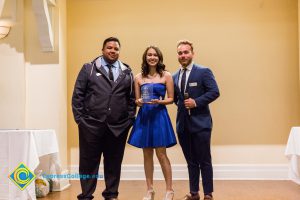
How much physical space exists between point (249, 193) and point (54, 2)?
328 centimetres

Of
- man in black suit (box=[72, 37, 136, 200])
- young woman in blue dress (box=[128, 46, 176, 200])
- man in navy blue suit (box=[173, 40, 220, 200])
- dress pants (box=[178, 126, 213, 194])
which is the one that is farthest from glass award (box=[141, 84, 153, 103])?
dress pants (box=[178, 126, 213, 194])

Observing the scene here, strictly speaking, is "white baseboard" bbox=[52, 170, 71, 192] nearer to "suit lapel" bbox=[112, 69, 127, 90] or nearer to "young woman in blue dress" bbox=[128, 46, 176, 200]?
"young woman in blue dress" bbox=[128, 46, 176, 200]

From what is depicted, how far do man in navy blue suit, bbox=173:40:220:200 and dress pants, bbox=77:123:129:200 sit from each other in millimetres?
583

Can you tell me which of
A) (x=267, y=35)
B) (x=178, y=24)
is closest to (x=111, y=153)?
(x=178, y=24)

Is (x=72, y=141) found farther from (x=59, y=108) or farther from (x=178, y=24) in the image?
(x=178, y=24)

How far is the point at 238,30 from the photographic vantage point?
5742 mm

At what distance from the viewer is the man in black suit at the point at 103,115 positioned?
3527 millimetres

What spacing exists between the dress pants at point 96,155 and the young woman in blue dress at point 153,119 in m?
0.17

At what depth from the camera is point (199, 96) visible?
370cm

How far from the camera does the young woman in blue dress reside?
3.59m

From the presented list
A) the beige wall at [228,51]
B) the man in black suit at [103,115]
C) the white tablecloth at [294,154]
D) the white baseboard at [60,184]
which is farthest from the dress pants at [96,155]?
the beige wall at [228,51]

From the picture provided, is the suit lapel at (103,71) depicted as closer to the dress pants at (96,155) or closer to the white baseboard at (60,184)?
the dress pants at (96,155)

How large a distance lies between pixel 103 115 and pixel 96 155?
372 mm

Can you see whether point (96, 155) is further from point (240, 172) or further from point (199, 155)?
point (240, 172)
